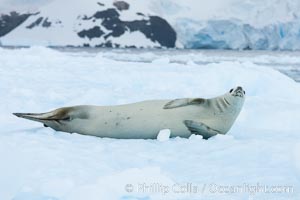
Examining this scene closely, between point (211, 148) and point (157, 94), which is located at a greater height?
point (211, 148)

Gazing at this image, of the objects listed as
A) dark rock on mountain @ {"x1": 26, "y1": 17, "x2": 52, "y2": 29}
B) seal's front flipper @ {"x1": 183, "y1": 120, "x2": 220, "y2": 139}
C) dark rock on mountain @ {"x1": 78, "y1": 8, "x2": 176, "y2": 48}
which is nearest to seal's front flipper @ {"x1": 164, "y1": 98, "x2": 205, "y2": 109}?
seal's front flipper @ {"x1": 183, "y1": 120, "x2": 220, "y2": 139}

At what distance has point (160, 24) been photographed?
80688 mm

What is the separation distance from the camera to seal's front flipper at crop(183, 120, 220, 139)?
3.53 meters

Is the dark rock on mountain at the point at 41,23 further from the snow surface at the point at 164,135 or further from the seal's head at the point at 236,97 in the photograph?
the snow surface at the point at 164,135

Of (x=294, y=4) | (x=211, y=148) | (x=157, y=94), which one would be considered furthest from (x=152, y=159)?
(x=294, y=4)

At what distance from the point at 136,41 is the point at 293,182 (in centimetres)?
8231

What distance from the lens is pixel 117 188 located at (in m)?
2.08

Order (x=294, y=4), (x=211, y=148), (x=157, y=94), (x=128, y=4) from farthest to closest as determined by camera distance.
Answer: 1. (x=128, y=4)
2. (x=294, y=4)
3. (x=157, y=94)
4. (x=211, y=148)

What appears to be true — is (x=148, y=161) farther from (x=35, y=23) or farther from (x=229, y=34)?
(x=35, y=23)

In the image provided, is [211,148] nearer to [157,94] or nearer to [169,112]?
A: [169,112]

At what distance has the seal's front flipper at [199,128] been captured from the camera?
3527mm

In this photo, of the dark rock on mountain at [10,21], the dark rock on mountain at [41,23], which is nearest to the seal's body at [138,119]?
the dark rock on mountain at [41,23]

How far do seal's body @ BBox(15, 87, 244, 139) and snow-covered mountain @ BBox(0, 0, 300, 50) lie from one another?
4497cm

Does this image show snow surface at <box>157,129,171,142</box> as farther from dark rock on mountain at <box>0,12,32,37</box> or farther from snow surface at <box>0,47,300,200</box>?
dark rock on mountain at <box>0,12,32,37</box>
